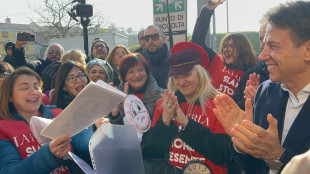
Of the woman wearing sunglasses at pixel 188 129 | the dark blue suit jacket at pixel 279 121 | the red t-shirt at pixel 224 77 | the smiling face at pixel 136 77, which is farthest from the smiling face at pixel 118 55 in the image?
the dark blue suit jacket at pixel 279 121

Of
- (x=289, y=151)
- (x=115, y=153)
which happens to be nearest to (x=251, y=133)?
(x=289, y=151)

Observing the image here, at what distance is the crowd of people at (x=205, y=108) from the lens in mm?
1669

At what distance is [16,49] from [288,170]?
5.23 meters

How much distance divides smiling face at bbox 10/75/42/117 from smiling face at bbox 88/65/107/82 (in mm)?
1603

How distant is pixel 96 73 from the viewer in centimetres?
405

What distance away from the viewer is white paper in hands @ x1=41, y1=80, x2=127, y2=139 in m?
1.79

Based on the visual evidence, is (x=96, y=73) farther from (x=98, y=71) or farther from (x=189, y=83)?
(x=189, y=83)

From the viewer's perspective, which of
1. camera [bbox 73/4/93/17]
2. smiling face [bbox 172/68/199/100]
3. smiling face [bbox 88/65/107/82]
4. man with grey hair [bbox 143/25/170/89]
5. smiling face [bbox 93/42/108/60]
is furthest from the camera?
camera [bbox 73/4/93/17]

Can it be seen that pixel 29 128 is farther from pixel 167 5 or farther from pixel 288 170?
pixel 167 5

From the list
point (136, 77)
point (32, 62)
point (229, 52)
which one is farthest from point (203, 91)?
point (32, 62)

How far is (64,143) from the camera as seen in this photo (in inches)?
77.9

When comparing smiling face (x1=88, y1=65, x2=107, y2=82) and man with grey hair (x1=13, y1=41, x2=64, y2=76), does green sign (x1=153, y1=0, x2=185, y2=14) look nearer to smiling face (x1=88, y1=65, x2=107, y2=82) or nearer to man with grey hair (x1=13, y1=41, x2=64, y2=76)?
man with grey hair (x1=13, y1=41, x2=64, y2=76)

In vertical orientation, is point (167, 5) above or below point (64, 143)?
above

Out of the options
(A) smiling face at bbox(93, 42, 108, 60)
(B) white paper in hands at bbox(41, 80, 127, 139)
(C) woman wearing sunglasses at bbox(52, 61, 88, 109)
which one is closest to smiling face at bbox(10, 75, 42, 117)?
(B) white paper in hands at bbox(41, 80, 127, 139)
